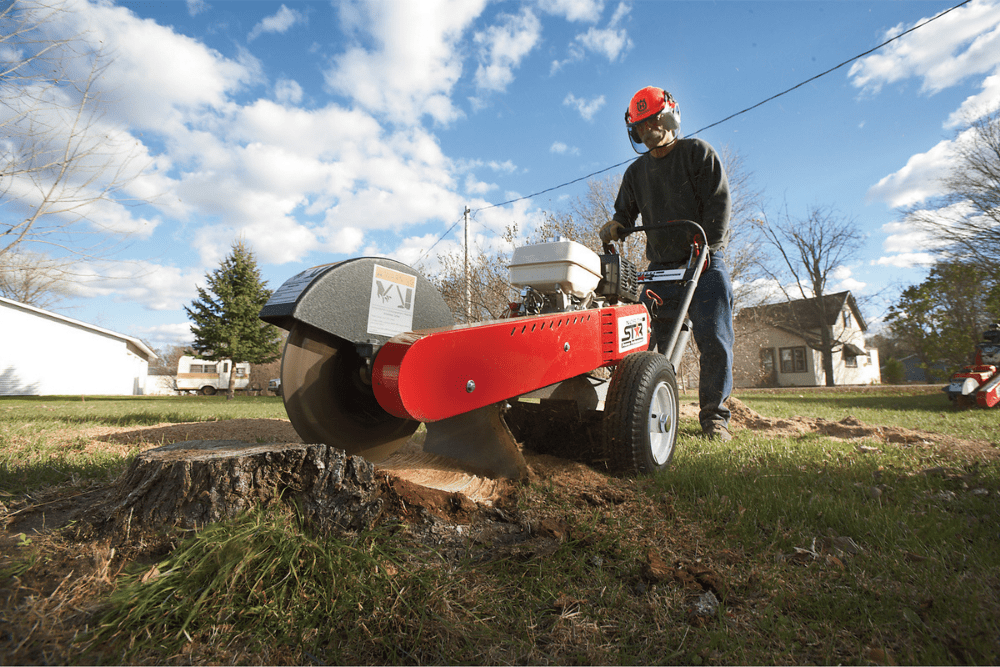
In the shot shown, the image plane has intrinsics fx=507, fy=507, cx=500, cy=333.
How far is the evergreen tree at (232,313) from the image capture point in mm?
23391

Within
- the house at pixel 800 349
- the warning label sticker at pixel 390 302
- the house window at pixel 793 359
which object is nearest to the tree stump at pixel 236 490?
the warning label sticker at pixel 390 302

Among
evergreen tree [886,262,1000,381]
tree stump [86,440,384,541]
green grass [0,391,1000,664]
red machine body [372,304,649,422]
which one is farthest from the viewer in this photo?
evergreen tree [886,262,1000,381]

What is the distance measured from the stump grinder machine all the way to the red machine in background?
776cm

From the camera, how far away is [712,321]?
406 cm

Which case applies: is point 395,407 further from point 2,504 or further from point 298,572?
point 2,504

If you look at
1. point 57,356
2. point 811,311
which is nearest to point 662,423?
point 811,311

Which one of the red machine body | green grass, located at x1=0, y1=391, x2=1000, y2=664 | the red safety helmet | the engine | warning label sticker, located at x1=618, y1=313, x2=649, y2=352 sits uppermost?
the red safety helmet

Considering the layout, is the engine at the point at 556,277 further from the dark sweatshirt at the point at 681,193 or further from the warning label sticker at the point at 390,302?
the dark sweatshirt at the point at 681,193

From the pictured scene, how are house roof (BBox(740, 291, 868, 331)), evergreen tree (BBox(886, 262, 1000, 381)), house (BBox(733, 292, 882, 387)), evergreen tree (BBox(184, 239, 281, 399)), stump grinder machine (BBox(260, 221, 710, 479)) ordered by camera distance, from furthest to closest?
house roof (BBox(740, 291, 868, 331)) < house (BBox(733, 292, 882, 387)) < evergreen tree (BBox(184, 239, 281, 399)) < evergreen tree (BBox(886, 262, 1000, 381)) < stump grinder machine (BBox(260, 221, 710, 479))

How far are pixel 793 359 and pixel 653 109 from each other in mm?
33111

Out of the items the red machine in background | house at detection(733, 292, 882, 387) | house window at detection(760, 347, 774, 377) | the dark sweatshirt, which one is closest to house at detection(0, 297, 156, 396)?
the dark sweatshirt

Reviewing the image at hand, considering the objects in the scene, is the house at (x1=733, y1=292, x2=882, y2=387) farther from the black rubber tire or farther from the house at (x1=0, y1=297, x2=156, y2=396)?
the house at (x1=0, y1=297, x2=156, y2=396)

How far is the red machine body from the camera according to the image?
195 centimetres

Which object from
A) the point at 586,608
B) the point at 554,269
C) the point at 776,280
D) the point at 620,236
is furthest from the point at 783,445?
the point at 776,280
